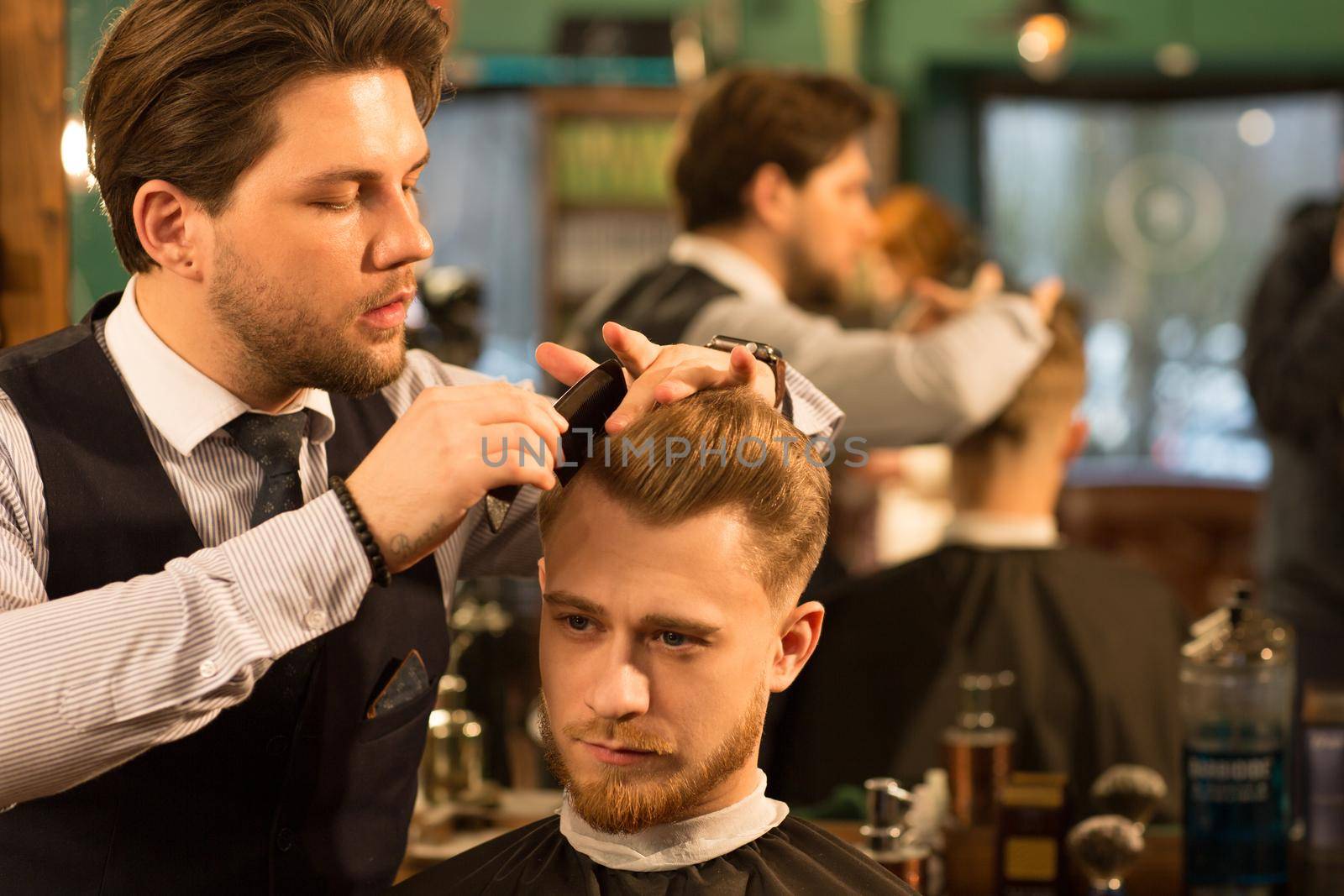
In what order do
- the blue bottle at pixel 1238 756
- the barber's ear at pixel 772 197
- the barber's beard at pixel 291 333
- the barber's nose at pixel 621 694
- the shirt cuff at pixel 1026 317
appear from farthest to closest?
→ the barber's ear at pixel 772 197 < the shirt cuff at pixel 1026 317 < the blue bottle at pixel 1238 756 < the barber's beard at pixel 291 333 < the barber's nose at pixel 621 694

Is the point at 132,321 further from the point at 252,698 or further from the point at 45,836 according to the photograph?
the point at 45,836

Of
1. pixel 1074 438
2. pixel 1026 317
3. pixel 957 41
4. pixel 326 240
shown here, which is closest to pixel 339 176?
pixel 326 240

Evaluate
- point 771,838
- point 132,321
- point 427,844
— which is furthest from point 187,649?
point 427,844

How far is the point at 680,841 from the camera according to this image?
1.49 m

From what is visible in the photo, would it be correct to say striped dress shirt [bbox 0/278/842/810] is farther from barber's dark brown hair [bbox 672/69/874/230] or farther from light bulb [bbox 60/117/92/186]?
barber's dark brown hair [bbox 672/69/874/230]

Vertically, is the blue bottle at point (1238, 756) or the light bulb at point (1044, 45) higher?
the light bulb at point (1044, 45)

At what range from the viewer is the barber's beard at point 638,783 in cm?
140

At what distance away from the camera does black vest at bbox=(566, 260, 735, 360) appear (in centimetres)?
280

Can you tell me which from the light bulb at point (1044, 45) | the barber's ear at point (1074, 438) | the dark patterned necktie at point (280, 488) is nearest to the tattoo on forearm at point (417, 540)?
the dark patterned necktie at point (280, 488)

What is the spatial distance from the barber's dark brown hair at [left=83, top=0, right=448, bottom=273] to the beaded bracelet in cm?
37

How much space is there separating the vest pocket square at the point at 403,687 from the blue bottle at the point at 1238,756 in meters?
1.00

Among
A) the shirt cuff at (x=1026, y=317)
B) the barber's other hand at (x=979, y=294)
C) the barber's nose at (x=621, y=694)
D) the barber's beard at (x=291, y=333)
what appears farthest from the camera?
the barber's other hand at (x=979, y=294)

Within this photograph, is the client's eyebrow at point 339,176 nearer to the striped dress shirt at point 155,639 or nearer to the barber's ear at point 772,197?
the striped dress shirt at point 155,639

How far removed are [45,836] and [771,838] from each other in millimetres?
702
